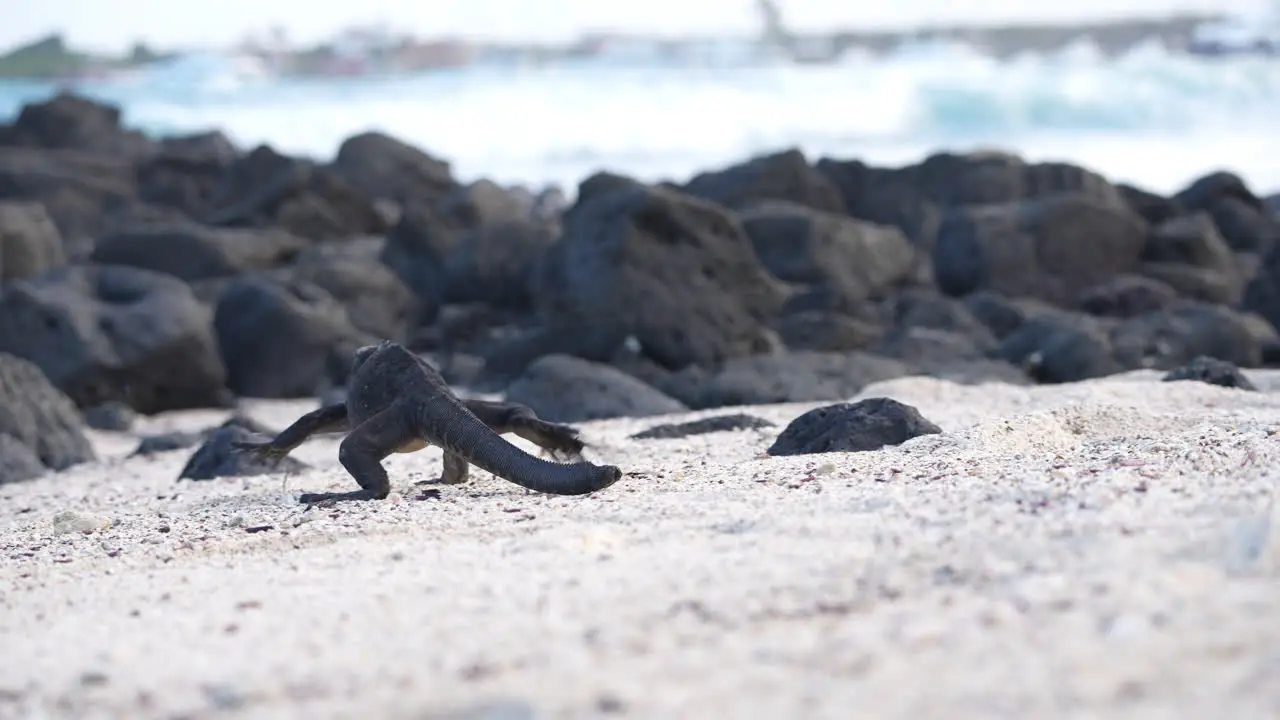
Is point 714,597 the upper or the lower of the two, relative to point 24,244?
lower

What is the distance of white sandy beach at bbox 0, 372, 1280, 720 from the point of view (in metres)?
2.98

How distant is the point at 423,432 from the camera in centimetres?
598

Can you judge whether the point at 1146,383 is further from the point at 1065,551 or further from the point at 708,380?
the point at 1065,551

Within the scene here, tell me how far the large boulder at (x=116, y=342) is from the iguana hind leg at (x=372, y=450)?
631 cm

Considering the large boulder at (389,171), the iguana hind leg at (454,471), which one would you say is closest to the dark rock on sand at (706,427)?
the iguana hind leg at (454,471)

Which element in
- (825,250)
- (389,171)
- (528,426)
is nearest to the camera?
(528,426)

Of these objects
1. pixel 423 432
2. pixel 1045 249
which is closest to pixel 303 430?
pixel 423 432

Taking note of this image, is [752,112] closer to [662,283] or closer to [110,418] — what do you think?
[662,283]

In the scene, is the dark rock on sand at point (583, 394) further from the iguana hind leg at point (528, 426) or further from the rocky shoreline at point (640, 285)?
the iguana hind leg at point (528, 426)

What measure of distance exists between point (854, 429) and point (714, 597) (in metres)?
2.85

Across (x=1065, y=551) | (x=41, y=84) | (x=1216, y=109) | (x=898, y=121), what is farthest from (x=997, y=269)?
(x=41, y=84)

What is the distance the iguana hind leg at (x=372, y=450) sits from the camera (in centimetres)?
591

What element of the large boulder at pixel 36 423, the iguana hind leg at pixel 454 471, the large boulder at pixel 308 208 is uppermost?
the large boulder at pixel 308 208

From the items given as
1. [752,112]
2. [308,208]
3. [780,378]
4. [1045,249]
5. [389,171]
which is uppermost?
[752,112]
